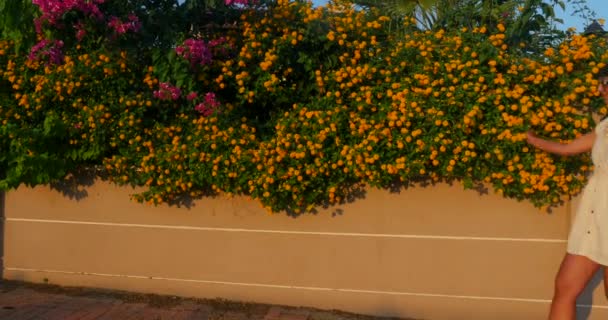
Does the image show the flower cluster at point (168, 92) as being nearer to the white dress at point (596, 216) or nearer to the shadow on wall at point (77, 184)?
the shadow on wall at point (77, 184)

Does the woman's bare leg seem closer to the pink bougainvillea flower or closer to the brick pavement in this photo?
the brick pavement

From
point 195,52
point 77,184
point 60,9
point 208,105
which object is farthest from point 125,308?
point 60,9

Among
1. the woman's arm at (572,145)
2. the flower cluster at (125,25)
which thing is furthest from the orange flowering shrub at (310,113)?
the woman's arm at (572,145)

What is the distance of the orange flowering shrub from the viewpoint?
4.48 m

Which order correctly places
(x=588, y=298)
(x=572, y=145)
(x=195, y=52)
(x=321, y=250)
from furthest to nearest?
(x=321, y=250)
(x=195, y=52)
(x=588, y=298)
(x=572, y=145)

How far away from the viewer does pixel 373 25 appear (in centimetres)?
517

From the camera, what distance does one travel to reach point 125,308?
524 cm

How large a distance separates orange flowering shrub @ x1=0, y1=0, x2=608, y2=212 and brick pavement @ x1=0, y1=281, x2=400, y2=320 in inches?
33.6

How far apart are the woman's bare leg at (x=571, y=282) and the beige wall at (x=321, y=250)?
1390mm

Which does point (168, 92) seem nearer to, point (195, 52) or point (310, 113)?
point (195, 52)

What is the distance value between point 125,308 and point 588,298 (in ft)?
11.5

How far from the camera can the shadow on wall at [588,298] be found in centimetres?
477

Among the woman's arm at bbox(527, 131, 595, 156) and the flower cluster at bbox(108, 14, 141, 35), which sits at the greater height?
the flower cluster at bbox(108, 14, 141, 35)

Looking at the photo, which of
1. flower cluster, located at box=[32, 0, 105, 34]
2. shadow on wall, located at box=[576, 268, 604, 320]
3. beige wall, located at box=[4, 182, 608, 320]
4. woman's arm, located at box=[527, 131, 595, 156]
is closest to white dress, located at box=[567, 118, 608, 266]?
woman's arm, located at box=[527, 131, 595, 156]
